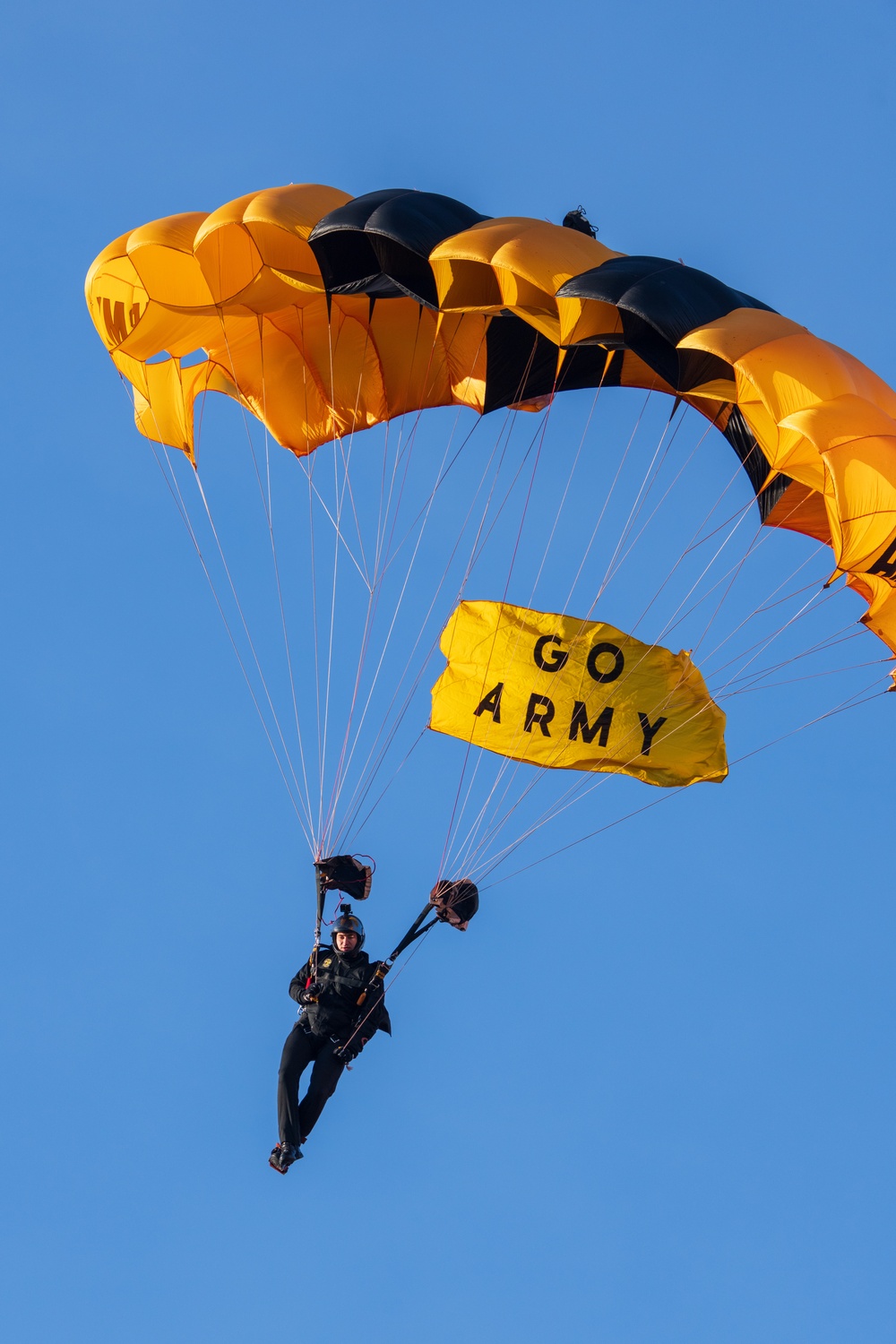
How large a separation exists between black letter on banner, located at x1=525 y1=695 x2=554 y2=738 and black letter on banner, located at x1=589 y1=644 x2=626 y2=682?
1.47ft

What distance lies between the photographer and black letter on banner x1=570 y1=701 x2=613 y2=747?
16797 millimetres

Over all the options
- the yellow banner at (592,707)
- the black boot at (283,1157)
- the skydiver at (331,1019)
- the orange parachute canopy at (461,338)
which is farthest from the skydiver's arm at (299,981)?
the orange parachute canopy at (461,338)

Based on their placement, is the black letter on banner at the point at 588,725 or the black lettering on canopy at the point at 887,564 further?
the black letter on banner at the point at 588,725

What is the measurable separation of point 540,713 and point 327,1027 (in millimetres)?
3334

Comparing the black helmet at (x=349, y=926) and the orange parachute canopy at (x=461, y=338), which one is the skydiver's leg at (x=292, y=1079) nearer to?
the black helmet at (x=349, y=926)

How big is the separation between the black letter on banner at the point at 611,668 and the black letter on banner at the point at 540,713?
448 mm

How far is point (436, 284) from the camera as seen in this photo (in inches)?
612

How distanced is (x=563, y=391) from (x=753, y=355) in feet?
12.6

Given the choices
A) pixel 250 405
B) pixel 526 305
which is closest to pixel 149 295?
pixel 250 405

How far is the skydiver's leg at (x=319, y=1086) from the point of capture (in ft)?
51.0

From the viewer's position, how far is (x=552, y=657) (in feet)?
55.7

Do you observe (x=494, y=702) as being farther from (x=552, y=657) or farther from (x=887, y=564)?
(x=887, y=564)

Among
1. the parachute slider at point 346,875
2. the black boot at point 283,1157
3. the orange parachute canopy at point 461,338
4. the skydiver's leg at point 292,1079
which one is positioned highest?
the orange parachute canopy at point 461,338

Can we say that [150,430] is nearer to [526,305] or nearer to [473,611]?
[473,611]
